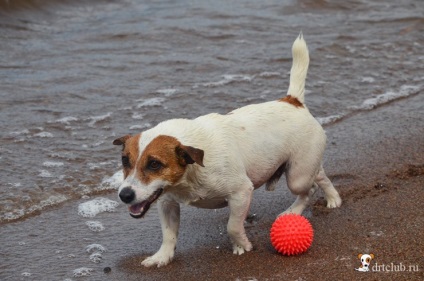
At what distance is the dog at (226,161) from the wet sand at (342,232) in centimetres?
17

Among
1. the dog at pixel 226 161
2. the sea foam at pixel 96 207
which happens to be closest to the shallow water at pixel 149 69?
the sea foam at pixel 96 207

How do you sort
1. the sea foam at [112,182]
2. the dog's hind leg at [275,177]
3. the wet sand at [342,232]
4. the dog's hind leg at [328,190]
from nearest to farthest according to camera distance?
the wet sand at [342,232], the dog's hind leg at [275,177], the dog's hind leg at [328,190], the sea foam at [112,182]

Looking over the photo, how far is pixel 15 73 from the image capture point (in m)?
11.1

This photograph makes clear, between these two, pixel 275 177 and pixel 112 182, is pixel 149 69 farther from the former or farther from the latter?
pixel 275 177

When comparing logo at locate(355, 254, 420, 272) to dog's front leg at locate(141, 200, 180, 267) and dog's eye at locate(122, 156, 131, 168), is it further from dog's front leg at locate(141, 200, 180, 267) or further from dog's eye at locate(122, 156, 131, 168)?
dog's eye at locate(122, 156, 131, 168)

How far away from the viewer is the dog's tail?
6.14m

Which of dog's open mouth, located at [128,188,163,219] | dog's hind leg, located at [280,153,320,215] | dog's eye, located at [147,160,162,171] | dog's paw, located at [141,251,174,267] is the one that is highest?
dog's eye, located at [147,160,162,171]

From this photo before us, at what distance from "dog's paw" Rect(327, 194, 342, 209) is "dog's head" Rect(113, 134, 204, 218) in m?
1.79

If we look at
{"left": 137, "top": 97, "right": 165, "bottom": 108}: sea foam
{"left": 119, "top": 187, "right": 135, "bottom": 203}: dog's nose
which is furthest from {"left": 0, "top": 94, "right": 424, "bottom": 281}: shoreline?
{"left": 137, "top": 97, "right": 165, "bottom": 108}: sea foam

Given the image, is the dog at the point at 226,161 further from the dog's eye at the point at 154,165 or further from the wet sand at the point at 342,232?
the wet sand at the point at 342,232

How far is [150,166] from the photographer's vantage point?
4781 millimetres

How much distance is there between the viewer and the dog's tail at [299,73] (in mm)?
6137

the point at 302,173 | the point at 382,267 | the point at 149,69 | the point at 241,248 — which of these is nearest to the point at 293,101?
the point at 302,173

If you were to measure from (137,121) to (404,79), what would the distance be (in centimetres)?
429
